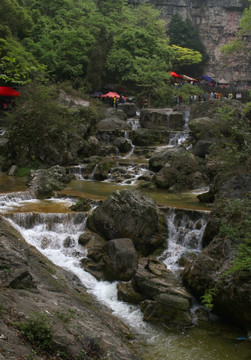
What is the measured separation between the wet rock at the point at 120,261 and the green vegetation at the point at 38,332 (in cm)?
493

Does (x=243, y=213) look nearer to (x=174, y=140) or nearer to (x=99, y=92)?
(x=174, y=140)

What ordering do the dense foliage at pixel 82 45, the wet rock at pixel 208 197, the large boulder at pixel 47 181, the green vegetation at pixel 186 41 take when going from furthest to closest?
1. the green vegetation at pixel 186 41
2. the dense foliage at pixel 82 45
3. the large boulder at pixel 47 181
4. the wet rock at pixel 208 197

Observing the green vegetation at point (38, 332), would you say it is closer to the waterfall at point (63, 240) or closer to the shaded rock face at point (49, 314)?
the shaded rock face at point (49, 314)

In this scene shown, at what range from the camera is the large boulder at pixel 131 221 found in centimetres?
1148

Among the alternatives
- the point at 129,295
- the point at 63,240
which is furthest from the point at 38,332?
the point at 63,240

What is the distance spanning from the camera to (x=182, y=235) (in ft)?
39.2

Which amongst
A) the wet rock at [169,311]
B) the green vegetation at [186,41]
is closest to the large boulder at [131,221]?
the wet rock at [169,311]

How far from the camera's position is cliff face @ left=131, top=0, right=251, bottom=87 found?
4581cm

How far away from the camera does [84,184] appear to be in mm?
17703

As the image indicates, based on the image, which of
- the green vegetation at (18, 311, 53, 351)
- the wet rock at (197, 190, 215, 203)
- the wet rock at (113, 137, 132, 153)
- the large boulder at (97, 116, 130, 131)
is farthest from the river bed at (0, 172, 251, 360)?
the large boulder at (97, 116, 130, 131)

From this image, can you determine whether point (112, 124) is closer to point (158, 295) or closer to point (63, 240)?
point (63, 240)

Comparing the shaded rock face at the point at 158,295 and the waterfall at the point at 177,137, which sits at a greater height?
the waterfall at the point at 177,137

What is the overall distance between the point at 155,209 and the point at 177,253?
1682mm

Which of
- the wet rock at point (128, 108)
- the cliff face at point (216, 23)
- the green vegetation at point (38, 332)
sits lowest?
the green vegetation at point (38, 332)
